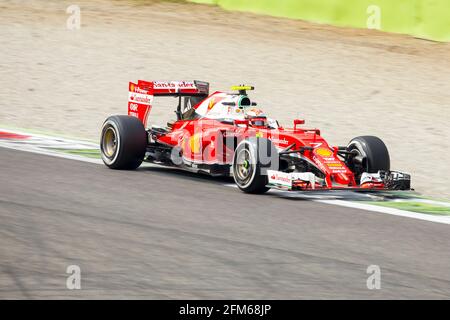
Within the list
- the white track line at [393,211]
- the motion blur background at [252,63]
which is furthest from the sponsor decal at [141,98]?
the white track line at [393,211]

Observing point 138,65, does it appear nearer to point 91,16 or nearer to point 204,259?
point 91,16

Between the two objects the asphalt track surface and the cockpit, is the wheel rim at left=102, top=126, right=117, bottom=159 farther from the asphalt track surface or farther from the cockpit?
the cockpit

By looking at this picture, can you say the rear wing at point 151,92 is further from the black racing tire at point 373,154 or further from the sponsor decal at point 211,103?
the black racing tire at point 373,154

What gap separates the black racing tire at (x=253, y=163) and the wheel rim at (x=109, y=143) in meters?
2.04

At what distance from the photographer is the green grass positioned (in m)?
11.0

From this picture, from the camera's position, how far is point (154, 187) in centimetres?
1150

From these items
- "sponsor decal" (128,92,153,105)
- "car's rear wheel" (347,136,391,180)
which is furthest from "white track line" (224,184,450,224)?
"sponsor decal" (128,92,153,105)

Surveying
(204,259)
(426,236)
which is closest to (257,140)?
(426,236)

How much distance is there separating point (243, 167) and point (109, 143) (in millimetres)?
2270

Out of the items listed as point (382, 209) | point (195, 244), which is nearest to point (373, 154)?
point (382, 209)

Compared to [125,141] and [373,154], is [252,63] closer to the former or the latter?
[125,141]

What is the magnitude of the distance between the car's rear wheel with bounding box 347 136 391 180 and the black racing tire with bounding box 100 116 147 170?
2.53 m
